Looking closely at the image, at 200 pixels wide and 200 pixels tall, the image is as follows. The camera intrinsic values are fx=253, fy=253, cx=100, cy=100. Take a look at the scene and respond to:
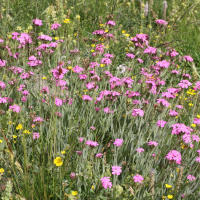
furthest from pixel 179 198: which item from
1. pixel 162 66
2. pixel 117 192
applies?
pixel 162 66

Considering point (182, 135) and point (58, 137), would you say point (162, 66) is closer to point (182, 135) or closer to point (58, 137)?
point (182, 135)

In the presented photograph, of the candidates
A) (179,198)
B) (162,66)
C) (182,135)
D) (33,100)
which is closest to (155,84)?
(162,66)

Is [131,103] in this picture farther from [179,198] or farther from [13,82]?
[13,82]

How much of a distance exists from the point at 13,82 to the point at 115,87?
0.86 metres

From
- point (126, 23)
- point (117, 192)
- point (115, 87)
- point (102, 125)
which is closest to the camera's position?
point (117, 192)

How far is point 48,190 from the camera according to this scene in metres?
1.65

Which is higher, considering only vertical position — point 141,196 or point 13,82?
point 13,82

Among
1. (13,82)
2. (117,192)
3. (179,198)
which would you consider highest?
(13,82)

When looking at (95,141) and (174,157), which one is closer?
(174,157)

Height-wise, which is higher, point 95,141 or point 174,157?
point 174,157

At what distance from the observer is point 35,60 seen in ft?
7.85

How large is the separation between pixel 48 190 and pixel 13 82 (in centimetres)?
97

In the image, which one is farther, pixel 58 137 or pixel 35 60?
pixel 35 60

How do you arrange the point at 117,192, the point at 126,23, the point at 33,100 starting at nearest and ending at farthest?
the point at 117,192
the point at 33,100
the point at 126,23
